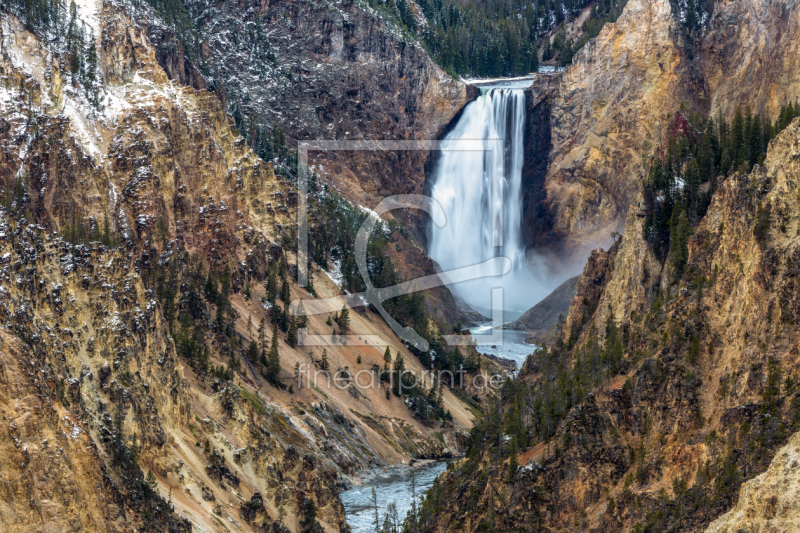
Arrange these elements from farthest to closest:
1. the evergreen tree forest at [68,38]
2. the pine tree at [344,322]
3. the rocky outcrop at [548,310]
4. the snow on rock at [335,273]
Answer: the rocky outcrop at [548,310], the snow on rock at [335,273], the pine tree at [344,322], the evergreen tree forest at [68,38]

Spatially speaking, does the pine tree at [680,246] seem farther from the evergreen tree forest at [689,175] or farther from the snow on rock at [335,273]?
the snow on rock at [335,273]

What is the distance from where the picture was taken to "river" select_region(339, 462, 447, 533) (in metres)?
82.9

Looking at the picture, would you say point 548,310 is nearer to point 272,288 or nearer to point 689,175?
point 272,288

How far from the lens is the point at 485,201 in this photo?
545 ft

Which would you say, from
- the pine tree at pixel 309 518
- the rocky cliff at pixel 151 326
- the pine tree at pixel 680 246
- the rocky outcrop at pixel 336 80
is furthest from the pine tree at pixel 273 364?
the rocky outcrop at pixel 336 80

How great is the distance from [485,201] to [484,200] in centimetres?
23

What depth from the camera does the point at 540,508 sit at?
62.7 metres

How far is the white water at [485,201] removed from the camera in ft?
543

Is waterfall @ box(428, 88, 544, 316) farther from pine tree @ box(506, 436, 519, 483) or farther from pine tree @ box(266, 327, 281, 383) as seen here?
pine tree @ box(506, 436, 519, 483)

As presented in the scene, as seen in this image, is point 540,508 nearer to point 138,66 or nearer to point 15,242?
point 15,242

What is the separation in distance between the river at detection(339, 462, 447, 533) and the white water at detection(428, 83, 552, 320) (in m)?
67.1

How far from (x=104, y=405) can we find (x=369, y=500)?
3264cm

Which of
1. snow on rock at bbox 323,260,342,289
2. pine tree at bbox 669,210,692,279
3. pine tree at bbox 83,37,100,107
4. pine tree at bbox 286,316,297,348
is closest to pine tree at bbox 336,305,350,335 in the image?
pine tree at bbox 286,316,297,348

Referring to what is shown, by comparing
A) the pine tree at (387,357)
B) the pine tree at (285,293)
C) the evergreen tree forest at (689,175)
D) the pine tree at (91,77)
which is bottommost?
the pine tree at (387,357)
